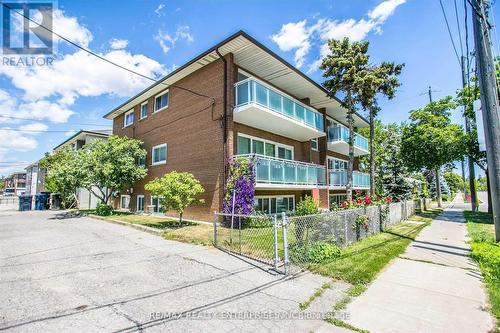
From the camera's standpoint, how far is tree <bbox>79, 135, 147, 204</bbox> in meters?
17.4

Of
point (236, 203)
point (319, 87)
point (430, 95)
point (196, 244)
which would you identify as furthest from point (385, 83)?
point (430, 95)

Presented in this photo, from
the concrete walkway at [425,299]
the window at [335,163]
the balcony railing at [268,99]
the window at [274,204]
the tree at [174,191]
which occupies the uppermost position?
the balcony railing at [268,99]

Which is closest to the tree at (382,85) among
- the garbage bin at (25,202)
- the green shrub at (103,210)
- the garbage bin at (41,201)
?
the green shrub at (103,210)

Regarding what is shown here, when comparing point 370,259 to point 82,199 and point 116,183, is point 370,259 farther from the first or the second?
point 82,199

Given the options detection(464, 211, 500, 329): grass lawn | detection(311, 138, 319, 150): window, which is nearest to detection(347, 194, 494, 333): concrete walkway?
detection(464, 211, 500, 329): grass lawn

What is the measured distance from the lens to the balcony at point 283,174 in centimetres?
1281

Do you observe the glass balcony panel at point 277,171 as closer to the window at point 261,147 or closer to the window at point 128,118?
the window at point 261,147

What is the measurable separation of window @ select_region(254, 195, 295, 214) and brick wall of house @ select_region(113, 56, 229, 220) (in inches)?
112

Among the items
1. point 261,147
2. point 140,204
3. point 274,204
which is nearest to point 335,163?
point 274,204

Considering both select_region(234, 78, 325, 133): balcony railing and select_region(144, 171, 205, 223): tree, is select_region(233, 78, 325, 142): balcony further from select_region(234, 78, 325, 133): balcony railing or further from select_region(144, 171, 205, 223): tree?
select_region(144, 171, 205, 223): tree

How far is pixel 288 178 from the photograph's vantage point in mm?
14289

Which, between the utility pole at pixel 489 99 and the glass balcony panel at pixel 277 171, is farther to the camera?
the glass balcony panel at pixel 277 171

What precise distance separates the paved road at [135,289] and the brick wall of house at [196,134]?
519cm

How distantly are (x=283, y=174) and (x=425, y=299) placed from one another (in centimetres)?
935
